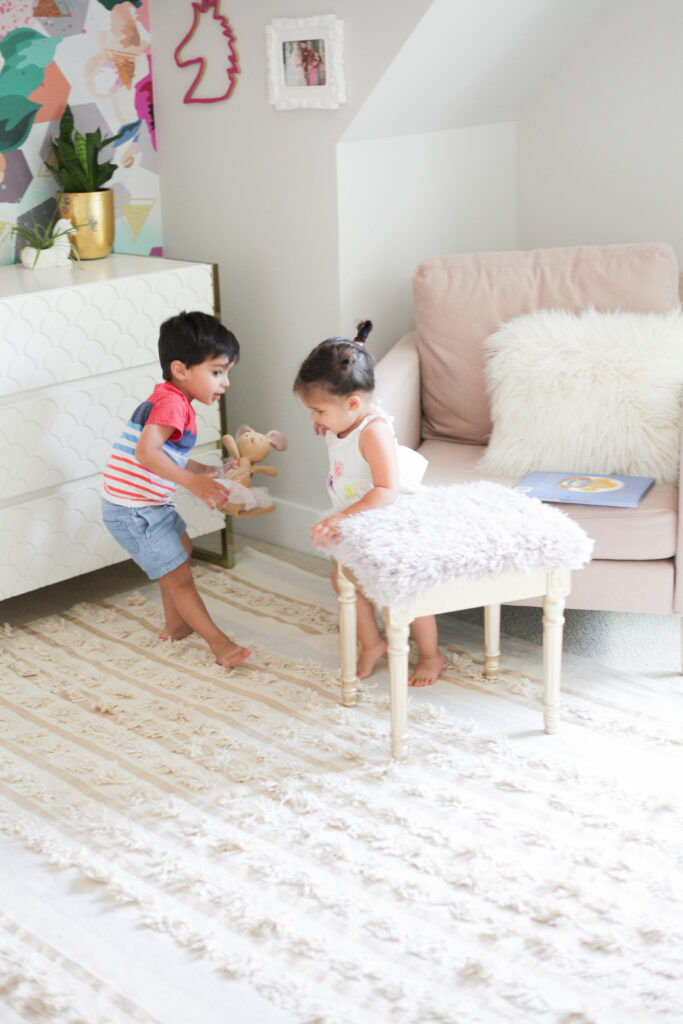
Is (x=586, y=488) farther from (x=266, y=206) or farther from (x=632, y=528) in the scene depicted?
(x=266, y=206)

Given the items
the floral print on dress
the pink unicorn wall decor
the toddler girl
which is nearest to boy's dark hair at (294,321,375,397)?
the toddler girl

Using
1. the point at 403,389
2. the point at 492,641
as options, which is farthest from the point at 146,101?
the point at 492,641

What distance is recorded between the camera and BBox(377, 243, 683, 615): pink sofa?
251cm

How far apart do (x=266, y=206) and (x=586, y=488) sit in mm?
1189

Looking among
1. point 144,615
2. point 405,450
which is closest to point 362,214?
point 405,450

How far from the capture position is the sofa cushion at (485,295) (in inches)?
99.9

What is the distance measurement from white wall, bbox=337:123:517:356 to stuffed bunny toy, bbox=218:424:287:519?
0.47m

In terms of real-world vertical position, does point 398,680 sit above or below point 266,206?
below

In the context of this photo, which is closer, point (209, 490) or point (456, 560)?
point (456, 560)

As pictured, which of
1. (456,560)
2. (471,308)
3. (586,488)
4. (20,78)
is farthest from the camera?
(20,78)

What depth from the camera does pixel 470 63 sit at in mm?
2658

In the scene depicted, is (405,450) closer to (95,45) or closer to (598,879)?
(598,879)

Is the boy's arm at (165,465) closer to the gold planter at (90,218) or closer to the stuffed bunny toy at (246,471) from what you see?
the stuffed bunny toy at (246,471)

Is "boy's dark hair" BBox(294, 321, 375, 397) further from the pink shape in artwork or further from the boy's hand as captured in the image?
the pink shape in artwork
